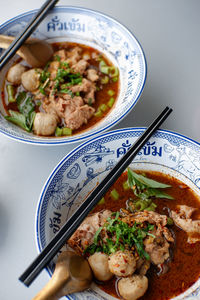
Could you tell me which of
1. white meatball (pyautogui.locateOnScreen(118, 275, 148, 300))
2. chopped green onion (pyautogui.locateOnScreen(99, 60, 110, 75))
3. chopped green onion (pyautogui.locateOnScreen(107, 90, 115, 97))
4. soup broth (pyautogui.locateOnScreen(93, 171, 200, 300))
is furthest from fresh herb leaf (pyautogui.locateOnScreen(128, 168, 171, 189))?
chopped green onion (pyautogui.locateOnScreen(99, 60, 110, 75))

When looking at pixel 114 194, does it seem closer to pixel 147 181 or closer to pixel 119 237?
pixel 147 181

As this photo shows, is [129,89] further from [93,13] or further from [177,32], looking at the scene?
[177,32]

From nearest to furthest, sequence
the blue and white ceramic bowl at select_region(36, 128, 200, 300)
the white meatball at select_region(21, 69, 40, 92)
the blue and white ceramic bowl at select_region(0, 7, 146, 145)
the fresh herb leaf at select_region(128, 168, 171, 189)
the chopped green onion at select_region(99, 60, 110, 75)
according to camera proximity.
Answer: the blue and white ceramic bowl at select_region(36, 128, 200, 300) → the fresh herb leaf at select_region(128, 168, 171, 189) → the blue and white ceramic bowl at select_region(0, 7, 146, 145) → the white meatball at select_region(21, 69, 40, 92) → the chopped green onion at select_region(99, 60, 110, 75)

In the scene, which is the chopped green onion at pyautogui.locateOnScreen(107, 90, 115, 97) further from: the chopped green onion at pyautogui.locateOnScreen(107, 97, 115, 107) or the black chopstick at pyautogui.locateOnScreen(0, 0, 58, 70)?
the black chopstick at pyautogui.locateOnScreen(0, 0, 58, 70)

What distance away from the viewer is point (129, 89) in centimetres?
228

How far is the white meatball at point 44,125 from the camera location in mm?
2242

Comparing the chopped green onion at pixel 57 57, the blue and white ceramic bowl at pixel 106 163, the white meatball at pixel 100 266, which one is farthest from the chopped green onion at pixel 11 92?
the white meatball at pixel 100 266

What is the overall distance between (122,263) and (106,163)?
592 millimetres

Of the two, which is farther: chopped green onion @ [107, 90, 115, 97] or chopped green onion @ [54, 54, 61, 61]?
chopped green onion @ [54, 54, 61, 61]

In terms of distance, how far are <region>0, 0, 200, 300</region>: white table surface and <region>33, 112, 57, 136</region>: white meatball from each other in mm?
110

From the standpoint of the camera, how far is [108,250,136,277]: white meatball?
1521 mm

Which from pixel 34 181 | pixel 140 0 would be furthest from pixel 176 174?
pixel 140 0

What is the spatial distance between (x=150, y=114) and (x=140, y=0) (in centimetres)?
129

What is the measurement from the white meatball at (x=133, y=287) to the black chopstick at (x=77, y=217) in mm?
326
